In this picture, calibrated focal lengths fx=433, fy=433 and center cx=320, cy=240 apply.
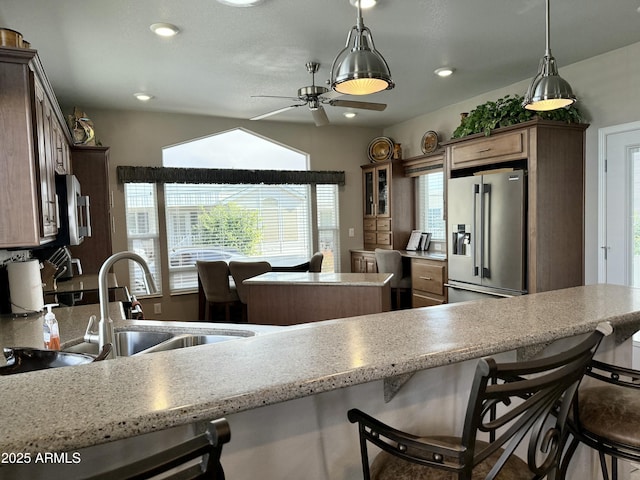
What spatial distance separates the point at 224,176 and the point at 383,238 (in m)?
2.34

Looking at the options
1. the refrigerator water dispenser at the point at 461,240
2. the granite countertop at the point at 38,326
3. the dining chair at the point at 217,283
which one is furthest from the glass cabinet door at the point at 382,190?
the granite countertop at the point at 38,326

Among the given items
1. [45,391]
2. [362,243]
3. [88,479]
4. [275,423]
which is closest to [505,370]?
[275,423]

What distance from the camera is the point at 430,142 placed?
5.53 metres

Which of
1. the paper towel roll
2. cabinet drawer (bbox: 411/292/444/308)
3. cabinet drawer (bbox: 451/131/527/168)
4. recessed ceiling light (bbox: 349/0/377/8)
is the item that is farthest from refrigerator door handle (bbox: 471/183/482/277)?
the paper towel roll

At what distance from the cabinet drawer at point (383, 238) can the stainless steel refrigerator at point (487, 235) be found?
1506mm

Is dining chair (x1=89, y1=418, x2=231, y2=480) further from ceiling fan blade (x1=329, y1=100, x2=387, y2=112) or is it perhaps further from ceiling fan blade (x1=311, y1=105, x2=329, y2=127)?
ceiling fan blade (x1=311, y1=105, x2=329, y2=127)

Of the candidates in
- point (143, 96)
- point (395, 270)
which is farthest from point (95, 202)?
point (395, 270)

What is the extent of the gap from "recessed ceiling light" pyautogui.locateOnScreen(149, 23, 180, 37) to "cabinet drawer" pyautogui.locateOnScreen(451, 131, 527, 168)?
2.82 metres

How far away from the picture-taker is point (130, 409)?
0.78 meters

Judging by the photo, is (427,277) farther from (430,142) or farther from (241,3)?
(241,3)

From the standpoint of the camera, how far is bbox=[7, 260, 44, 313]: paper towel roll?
2318 mm

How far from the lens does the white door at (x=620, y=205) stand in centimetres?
346

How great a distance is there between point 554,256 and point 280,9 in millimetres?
2960

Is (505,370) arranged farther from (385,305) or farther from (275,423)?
(385,305)
